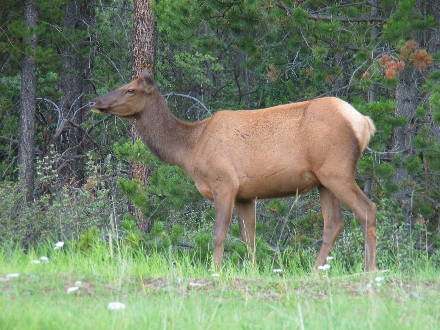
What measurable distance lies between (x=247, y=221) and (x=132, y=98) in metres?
2.21

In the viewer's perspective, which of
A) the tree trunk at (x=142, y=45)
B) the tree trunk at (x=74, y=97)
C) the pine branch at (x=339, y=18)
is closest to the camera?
the pine branch at (x=339, y=18)

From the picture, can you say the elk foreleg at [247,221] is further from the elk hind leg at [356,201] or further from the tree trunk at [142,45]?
the tree trunk at [142,45]

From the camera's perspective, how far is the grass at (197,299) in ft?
15.1

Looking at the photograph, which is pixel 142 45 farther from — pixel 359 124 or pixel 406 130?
pixel 359 124

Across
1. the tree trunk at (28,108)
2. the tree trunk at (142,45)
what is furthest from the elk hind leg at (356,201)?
the tree trunk at (28,108)

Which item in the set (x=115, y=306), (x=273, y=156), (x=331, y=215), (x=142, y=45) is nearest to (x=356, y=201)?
(x=331, y=215)

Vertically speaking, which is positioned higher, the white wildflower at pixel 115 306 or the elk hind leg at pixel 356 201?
the elk hind leg at pixel 356 201

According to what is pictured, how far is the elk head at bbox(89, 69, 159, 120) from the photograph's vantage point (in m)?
9.30

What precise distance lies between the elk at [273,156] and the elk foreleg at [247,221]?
0.01 metres

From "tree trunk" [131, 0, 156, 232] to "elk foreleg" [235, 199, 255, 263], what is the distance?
3.55 metres

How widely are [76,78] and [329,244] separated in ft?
33.5

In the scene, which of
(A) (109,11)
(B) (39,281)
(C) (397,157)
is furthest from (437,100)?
(A) (109,11)

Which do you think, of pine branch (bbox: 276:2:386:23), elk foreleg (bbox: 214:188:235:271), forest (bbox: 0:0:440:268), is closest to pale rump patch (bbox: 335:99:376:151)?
forest (bbox: 0:0:440:268)

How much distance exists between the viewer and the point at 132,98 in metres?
9.44
